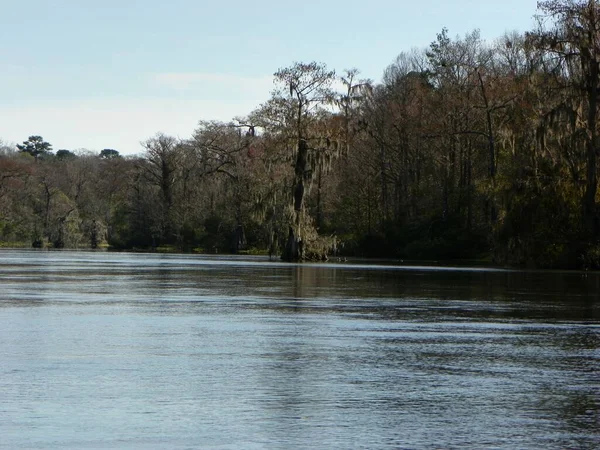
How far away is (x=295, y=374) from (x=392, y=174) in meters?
73.8

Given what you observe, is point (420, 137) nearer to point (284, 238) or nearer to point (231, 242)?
point (284, 238)

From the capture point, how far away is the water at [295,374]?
8.43m

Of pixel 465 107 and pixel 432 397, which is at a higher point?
pixel 465 107

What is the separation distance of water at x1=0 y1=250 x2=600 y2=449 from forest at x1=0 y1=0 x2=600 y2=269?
26.5 m

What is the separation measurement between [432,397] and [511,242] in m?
41.7

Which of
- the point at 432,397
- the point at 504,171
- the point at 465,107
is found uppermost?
the point at 465,107

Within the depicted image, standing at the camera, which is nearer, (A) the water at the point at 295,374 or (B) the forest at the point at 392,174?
(A) the water at the point at 295,374

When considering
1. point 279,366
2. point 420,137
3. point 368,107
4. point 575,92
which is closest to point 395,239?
point 420,137

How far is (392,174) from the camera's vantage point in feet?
278

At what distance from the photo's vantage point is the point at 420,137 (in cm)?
7538

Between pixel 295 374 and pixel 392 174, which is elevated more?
pixel 392 174

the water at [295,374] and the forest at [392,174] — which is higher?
the forest at [392,174]

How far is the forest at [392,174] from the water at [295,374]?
87.1 feet

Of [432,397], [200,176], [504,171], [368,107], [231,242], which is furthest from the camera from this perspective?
[200,176]
